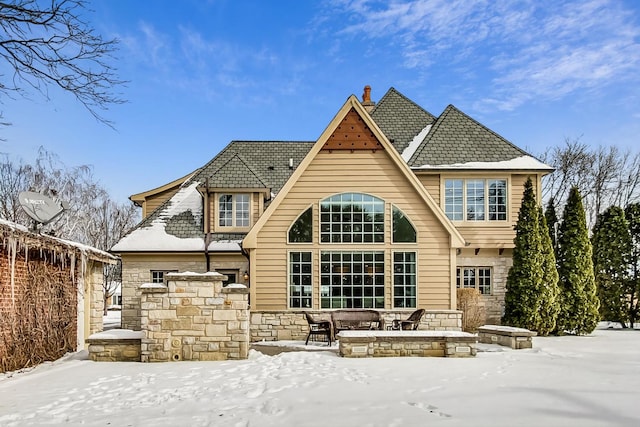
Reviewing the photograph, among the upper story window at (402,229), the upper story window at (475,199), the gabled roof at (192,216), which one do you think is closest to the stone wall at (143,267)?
the gabled roof at (192,216)

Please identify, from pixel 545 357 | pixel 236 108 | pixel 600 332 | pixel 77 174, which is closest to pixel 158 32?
pixel 236 108

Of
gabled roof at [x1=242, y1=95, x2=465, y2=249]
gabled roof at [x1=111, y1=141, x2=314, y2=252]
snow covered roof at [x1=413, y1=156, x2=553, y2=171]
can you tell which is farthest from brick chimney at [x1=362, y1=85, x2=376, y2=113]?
gabled roof at [x1=242, y1=95, x2=465, y2=249]

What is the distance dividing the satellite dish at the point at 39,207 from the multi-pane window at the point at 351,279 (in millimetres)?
6398

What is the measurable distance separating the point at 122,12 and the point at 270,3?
3.44 meters

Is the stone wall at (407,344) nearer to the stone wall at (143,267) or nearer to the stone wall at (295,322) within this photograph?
the stone wall at (295,322)

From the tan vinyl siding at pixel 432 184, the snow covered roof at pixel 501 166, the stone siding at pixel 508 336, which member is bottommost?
the stone siding at pixel 508 336

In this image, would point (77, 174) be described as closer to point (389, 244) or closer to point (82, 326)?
point (82, 326)

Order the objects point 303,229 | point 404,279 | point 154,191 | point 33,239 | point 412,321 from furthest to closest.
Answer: point 154,191 < point 303,229 < point 404,279 < point 412,321 < point 33,239

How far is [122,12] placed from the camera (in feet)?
22.0

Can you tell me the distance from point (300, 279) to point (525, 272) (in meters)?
6.24

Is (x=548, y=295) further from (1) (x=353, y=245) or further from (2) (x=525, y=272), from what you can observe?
(1) (x=353, y=245)

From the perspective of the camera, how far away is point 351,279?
45.0 feet

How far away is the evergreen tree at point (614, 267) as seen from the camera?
17500 mm

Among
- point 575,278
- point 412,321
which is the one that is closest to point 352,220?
point 412,321
